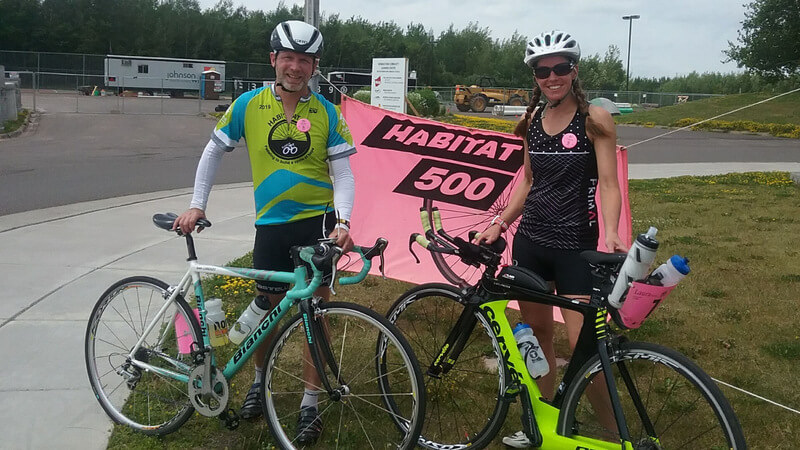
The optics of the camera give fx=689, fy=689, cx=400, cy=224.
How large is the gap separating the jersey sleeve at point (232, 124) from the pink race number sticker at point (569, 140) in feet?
5.09

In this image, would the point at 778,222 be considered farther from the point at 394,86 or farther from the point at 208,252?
the point at 208,252

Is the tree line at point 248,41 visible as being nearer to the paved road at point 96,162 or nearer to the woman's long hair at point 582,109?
the paved road at point 96,162

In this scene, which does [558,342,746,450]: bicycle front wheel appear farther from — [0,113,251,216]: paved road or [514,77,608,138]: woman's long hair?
[0,113,251,216]: paved road

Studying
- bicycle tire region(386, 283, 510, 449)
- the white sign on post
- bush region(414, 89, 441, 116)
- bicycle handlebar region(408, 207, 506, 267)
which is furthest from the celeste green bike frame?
bush region(414, 89, 441, 116)

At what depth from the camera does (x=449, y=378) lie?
149 inches

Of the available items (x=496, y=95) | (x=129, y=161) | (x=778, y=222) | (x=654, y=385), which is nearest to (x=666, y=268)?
(x=654, y=385)

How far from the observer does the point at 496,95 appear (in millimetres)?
45625

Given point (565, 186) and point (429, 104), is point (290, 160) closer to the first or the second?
point (565, 186)

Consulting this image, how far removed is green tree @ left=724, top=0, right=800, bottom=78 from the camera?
30391mm

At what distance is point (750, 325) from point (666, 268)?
3706 millimetres

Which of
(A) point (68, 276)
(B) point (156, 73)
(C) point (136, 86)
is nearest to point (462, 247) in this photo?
(A) point (68, 276)

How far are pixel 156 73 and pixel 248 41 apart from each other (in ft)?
108

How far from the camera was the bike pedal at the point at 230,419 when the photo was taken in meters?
3.48

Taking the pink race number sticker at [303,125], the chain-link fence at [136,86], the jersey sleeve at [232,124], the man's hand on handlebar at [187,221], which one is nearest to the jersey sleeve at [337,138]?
the pink race number sticker at [303,125]
